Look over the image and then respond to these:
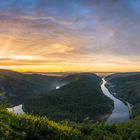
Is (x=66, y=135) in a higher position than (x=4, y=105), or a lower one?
lower

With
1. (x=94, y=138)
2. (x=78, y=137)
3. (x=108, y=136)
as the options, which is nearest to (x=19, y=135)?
(x=78, y=137)

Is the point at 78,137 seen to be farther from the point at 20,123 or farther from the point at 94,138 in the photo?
the point at 20,123

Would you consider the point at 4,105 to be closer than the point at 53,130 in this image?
No

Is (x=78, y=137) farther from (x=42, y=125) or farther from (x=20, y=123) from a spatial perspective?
(x=20, y=123)

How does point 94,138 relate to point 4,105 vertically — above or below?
below

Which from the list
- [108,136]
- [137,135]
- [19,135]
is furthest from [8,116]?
[137,135]

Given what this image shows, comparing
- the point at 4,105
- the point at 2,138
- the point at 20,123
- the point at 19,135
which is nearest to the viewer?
the point at 2,138

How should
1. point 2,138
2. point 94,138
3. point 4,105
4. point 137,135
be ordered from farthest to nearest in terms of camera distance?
point 137,135, point 4,105, point 94,138, point 2,138

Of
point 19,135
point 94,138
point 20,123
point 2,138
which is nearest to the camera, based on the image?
point 2,138

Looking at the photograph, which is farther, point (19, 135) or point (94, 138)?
point (94, 138)
